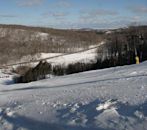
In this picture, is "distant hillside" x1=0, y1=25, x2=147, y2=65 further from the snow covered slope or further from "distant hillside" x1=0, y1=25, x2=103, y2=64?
the snow covered slope

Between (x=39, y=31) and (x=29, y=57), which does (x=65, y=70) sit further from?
(x=39, y=31)

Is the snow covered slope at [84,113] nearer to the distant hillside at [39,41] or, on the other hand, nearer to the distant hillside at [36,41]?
the distant hillside at [39,41]

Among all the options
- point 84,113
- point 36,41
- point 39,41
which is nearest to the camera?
point 84,113

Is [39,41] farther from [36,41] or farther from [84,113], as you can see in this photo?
[84,113]

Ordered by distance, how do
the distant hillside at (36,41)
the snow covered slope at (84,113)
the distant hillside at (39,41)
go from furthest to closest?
the distant hillside at (36,41)
the distant hillside at (39,41)
the snow covered slope at (84,113)

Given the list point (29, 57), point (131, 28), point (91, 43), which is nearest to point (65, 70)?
point (131, 28)

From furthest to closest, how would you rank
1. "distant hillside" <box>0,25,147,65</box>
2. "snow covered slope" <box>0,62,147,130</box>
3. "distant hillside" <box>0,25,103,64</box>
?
"distant hillside" <box>0,25,103,64</box> → "distant hillside" <box>0,25,147,65</box> → "snow covered slope" <box>0,62,147,130</box>

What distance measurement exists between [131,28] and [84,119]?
6748cm

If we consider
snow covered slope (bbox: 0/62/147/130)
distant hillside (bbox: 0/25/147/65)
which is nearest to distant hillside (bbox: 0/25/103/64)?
distant hillside (bbox: 0/25/147/65)

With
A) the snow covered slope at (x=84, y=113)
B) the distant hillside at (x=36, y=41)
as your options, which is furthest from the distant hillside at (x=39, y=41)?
the snow covered slope at (x=84, y=113)

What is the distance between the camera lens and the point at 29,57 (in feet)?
346

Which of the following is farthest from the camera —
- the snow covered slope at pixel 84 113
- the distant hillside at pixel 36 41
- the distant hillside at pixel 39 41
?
the distant hillside at pixel 36 41

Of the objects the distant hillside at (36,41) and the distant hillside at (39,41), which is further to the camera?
the distant hillside at (36,41)

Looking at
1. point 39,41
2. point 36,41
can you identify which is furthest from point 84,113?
point 36,41
